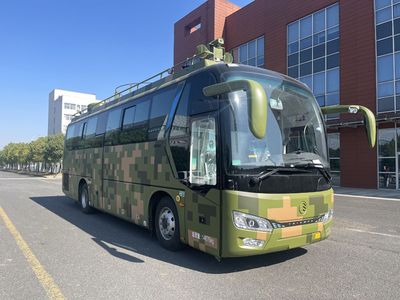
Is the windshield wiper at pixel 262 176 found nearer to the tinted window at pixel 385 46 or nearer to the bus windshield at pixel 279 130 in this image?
the bus windshield at pixel 279 130

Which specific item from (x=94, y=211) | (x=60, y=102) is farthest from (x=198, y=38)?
(x=60, y=102)

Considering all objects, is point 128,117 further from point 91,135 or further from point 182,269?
point 182,269

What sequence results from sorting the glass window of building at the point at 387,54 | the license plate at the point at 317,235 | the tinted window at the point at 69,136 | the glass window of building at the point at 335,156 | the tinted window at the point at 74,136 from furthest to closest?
the glass window of building at the point at 335,156 < the glass window of building at the point at 387,54 < the tinted window at the point at 69,136 < the tinted window at the point at 74,136 < the license plate at the point at 317,235

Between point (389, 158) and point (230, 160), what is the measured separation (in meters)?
23.3

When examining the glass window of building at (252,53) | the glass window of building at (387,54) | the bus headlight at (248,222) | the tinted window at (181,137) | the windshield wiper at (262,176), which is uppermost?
the glass window of building at (252,53)

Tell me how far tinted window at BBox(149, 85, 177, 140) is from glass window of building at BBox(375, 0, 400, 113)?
2170 centimetres

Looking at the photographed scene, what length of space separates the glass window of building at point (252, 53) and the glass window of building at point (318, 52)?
11.7 feet

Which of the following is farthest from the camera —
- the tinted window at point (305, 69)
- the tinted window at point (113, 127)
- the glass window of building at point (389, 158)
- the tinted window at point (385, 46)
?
the tinted window at point (305, 69)

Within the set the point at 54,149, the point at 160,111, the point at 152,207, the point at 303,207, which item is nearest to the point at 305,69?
the point at 160,111

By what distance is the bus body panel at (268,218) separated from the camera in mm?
5176

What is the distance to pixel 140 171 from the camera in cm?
786

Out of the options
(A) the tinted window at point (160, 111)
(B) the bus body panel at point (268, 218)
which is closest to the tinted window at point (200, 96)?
(A) the tinted window at point (160, 111)

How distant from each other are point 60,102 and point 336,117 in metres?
114

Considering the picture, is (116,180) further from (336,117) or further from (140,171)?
(336,117)
